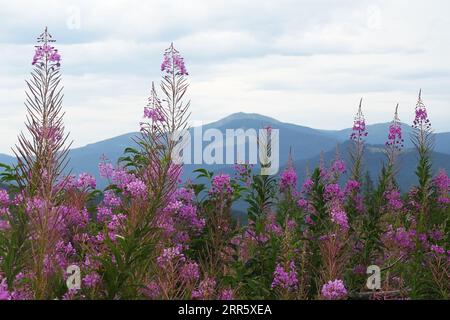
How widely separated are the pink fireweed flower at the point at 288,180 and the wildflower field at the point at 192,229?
27mm

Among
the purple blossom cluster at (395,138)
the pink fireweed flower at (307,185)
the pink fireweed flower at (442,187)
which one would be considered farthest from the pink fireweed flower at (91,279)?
the pink fireweed flower at (442,187)

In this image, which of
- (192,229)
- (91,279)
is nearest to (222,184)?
(192,229)

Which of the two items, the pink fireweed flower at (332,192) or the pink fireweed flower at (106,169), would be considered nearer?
the pink fireweed flower at (332,192)

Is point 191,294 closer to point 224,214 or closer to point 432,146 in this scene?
point 224,214

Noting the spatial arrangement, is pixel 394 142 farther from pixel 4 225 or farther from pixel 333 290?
pixel 4 225

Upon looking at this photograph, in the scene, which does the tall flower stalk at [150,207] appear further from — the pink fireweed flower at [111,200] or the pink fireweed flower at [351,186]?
the pink fireweed flower at [351,186]

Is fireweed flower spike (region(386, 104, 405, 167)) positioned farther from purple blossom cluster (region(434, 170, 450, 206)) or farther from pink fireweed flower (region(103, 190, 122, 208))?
pink fireweed flower (region(103, 190, 122, 208))

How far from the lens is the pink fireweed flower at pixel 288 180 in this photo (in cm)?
984

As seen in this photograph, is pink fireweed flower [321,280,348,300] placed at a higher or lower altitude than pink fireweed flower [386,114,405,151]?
lower

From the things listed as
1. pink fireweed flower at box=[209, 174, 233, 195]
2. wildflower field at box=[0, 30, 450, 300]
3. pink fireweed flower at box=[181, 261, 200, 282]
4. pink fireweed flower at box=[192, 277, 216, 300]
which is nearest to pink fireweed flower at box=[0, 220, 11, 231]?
wildflower field at box=[0, 30, 450, 300]

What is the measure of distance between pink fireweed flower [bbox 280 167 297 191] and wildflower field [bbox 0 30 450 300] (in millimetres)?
27

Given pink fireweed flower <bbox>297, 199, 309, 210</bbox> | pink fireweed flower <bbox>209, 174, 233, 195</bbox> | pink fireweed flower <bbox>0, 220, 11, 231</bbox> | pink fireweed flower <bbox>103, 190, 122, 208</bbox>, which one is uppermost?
pink fireweed flower <bbox>209, 174, 233, 195</bbox>

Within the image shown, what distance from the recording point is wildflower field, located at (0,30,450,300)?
5.17 m
